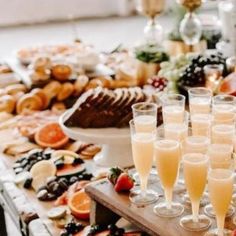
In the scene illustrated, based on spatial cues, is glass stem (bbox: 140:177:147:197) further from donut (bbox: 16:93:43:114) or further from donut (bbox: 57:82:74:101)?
donut (bbox: 57:82:74:101)

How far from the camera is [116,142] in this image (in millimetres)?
2551

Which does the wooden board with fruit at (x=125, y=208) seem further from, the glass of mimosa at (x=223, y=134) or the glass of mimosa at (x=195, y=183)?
the glass of mimosa at (x=223, y=134)

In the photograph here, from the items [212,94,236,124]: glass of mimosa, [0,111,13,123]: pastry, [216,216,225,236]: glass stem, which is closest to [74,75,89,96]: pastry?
[0,111,13,123]: pastry

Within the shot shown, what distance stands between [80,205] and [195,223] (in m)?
0.61

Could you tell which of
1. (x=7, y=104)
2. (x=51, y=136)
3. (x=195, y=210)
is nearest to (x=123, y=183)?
(x=195, y=210)

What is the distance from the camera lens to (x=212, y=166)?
1.72 meters

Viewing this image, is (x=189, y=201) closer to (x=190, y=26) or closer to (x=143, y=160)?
(x=143, y=160)

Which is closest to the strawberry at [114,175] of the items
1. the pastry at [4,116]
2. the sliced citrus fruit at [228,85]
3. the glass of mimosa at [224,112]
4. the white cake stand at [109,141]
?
the glass of mimosa at [224,112]

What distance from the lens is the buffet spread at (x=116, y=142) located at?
1.78m

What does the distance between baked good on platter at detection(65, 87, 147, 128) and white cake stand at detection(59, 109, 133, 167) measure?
0.10ft

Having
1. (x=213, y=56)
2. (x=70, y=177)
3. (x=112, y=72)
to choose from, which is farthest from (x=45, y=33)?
(x=70, y=177)

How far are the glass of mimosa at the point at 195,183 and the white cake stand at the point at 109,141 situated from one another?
0.82m

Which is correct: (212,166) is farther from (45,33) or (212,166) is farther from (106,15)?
(106,15)

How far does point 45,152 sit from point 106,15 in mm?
6936
